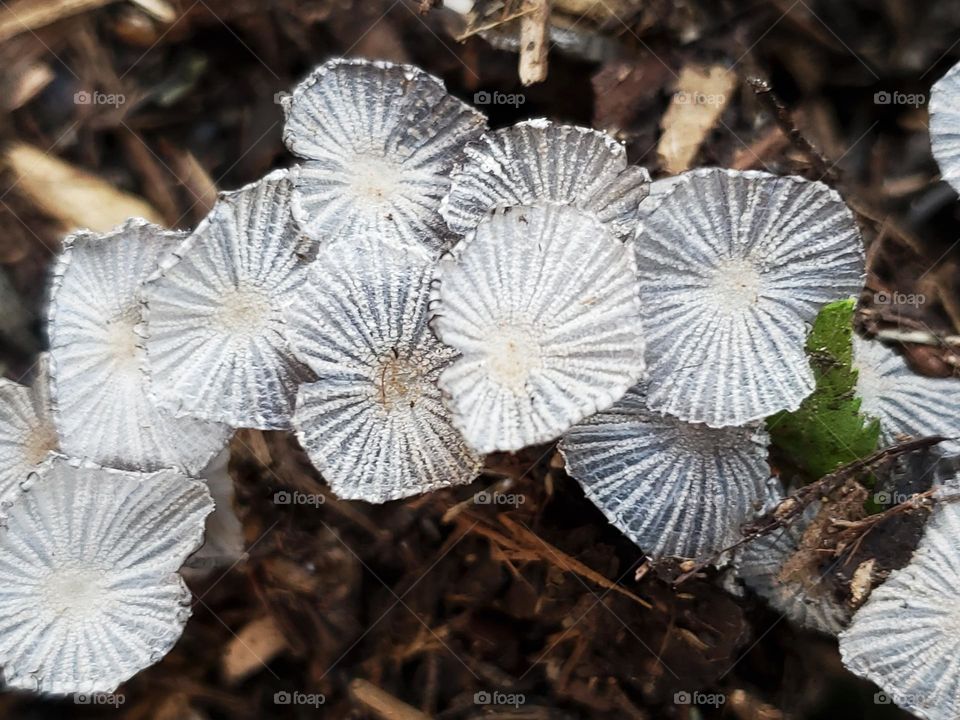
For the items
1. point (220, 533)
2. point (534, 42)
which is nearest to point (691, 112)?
point (534, 42)

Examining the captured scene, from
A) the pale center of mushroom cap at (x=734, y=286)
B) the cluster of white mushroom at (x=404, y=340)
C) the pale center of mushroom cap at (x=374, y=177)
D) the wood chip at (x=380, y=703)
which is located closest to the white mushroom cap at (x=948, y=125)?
the cluster of white mushroom at (x=404, y=340)

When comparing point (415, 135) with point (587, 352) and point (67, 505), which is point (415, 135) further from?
point (67, 505)

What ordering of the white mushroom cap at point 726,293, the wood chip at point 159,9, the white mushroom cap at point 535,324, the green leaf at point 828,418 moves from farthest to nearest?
1. the wood chip at point 159,9
2. the green leaf at point 828,418
3. the white mushroom cap at point 726,293
4. the white mushroom cap at point 535,324

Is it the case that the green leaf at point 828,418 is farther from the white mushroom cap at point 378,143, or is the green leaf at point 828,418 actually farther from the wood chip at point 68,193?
the wood chip at point 68,193

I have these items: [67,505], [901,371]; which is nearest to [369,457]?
[67,505]

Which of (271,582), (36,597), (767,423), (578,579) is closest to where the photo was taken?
(36,597)
